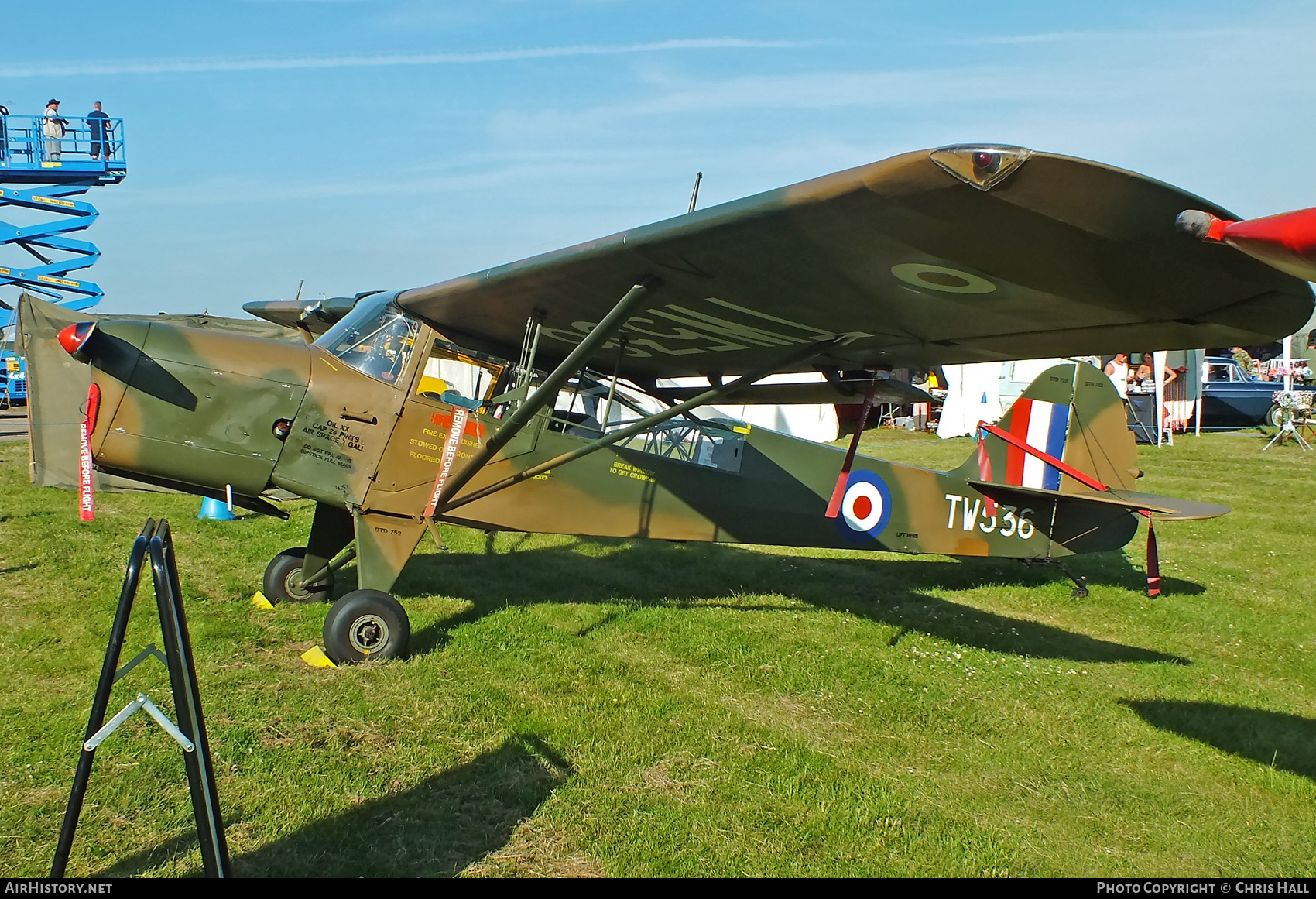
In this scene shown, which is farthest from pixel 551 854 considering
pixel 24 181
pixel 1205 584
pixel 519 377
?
pixel 24 181

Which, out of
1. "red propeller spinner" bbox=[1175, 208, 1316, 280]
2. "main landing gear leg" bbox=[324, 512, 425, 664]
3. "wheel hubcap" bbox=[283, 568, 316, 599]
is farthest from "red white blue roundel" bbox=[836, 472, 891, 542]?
"red propeller spinner" bbox=[1175, 208, 1316, 280]

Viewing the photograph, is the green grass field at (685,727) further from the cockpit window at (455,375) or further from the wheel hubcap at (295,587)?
the cockpit window at (455,375)

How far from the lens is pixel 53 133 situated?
89.9 ft

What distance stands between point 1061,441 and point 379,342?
6158 mm

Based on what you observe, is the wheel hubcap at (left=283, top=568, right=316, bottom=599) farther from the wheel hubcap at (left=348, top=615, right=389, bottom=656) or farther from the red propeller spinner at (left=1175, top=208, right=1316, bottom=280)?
the red propeller spinner at (left=1175, top=208, right=1316, bottom=280)

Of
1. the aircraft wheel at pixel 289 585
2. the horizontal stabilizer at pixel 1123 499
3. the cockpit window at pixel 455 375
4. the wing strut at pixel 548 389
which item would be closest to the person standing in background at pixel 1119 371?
the horizontal stabilizer at pixel 1123 499

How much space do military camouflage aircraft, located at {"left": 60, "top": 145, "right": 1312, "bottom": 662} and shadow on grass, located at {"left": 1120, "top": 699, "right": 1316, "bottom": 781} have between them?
7.15 feet

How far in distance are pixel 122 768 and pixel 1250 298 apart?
4.96 meters

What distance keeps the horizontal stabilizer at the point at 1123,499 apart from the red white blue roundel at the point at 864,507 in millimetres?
929

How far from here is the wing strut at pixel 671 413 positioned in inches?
207

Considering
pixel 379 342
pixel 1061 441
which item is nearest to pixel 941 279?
pixel 379 342

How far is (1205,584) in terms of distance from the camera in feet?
28.4

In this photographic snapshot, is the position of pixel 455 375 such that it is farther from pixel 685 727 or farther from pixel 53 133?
pixel 53 133
